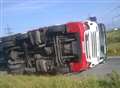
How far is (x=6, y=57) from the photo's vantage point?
52.5 feet

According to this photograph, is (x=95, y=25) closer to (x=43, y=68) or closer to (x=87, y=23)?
(x=87, y=23)

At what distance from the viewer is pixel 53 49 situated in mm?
14961

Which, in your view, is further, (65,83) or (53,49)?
(53,49)

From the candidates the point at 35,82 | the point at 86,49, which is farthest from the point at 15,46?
the point at 35,82

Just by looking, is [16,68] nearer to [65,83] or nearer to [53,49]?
[53,49]

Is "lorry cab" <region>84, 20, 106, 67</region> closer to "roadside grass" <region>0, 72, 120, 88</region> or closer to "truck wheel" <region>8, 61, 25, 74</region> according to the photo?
"truck wheel" <region>8, 61, 25, 74</region>

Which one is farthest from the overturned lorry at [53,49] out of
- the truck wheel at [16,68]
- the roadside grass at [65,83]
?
the roadside grass at [65,83]

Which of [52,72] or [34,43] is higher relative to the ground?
[34,43]

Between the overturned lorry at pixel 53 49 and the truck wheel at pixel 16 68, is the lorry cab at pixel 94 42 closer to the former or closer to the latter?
the overturned lorry at pixel 53 49

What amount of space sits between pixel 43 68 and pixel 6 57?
1.66 m

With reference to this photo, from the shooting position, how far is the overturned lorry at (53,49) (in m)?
14.7

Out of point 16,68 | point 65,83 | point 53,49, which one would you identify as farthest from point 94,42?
point 65,83

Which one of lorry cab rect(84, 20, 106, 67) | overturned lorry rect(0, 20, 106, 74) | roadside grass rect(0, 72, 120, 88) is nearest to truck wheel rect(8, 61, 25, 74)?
overturned lorry rect(0, 20, 106, 74)

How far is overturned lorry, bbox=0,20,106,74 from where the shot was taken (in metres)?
14.7
